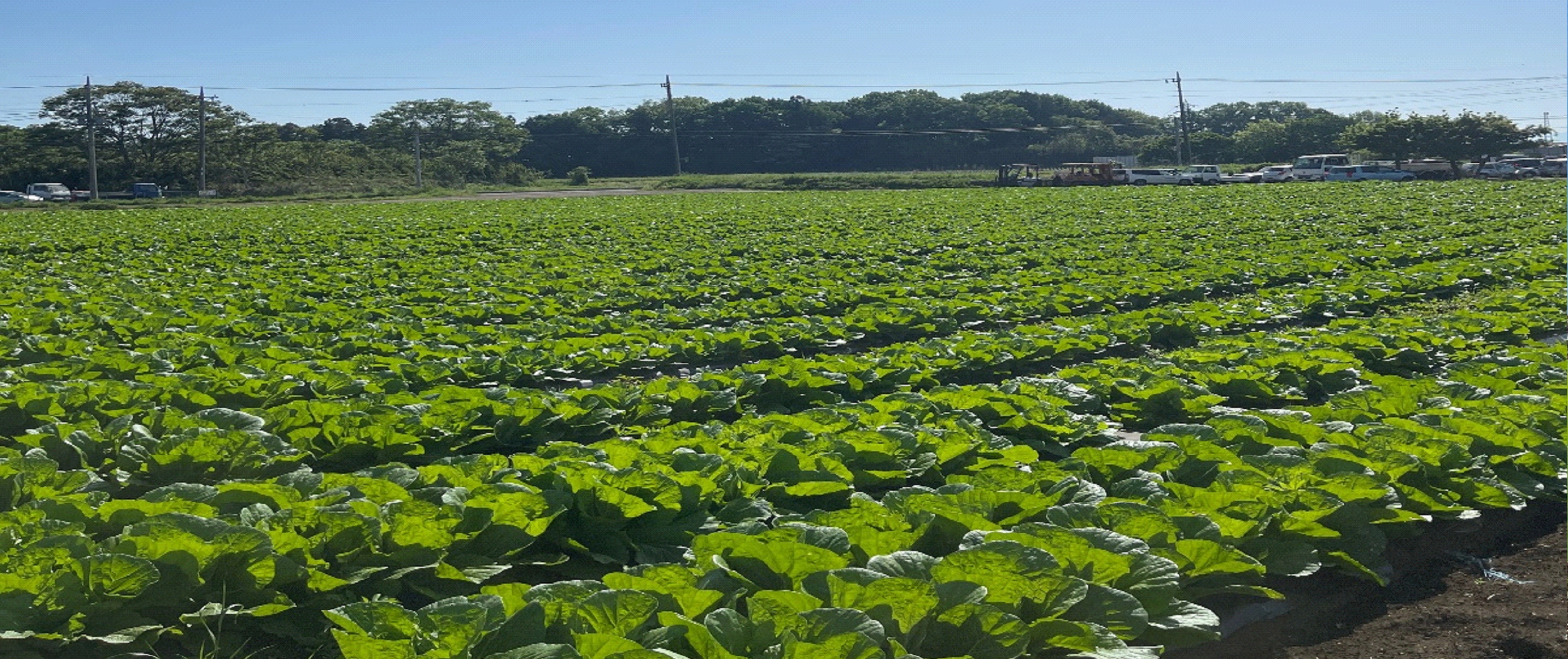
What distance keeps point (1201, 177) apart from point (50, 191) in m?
56.1

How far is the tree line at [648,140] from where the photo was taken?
6569 centimetres

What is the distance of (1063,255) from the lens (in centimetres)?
1934

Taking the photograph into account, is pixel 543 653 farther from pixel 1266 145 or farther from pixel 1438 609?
pixel 1266 145

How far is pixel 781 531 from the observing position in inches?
157

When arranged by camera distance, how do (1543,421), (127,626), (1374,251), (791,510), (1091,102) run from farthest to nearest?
(1091,102) → (1374,251) → (1543,421) → (791,510) → (127,626)

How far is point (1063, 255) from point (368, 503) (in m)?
16.2

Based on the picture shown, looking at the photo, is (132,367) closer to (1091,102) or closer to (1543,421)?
(1543,421)

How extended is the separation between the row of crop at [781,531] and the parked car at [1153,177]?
5416 cm

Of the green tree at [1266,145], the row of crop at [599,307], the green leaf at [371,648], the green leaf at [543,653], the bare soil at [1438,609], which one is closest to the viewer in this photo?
the green leaf at [543,653]

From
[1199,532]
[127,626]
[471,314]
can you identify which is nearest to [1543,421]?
[1199,532]

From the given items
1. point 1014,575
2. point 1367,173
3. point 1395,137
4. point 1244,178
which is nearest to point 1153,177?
point 1244,178

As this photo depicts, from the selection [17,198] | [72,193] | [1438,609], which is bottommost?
[1438,609]

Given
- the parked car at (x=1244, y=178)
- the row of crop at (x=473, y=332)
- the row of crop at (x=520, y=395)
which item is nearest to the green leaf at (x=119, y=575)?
the row of crop at (x=520, y=395)

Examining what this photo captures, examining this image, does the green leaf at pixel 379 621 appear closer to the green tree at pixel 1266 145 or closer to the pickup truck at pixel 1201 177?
the pickup truck at pixel 1201 177
